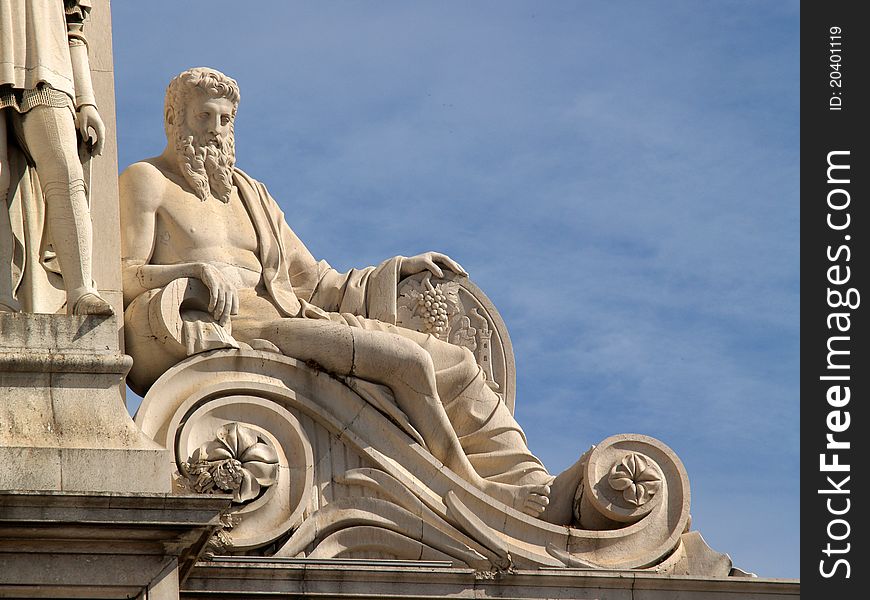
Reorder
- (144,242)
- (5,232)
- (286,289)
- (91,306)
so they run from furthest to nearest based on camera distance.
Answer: (286,289)
(144,242)
(5,232)
(91,306)

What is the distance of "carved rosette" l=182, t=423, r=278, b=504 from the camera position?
49.8 feet

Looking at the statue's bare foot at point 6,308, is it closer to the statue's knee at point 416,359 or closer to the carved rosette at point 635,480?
the statue's knee at point 416,359

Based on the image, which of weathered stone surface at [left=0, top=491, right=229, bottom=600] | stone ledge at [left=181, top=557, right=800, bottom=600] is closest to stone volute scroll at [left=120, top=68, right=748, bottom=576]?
stone ledge at [left=181, top=557, right=800, bottom=600]

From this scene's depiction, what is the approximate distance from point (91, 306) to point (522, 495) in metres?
3.39

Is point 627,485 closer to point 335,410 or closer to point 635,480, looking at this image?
point 635,480

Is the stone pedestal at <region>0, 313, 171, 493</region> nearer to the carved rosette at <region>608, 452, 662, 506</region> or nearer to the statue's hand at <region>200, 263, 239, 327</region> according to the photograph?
the statue's hand at <region>200, 263, 239, 327</region>

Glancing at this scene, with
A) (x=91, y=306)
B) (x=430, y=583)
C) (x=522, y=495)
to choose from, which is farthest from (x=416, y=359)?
(x=91, y=306)

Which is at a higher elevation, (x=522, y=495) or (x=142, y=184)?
(x=142, y=184)

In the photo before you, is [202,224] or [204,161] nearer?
[202,224]

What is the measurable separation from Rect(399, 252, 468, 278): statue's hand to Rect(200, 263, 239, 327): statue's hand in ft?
4.94

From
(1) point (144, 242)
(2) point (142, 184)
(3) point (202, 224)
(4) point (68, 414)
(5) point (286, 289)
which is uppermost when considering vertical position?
(2) point (142, 184)

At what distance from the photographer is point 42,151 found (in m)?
14.7

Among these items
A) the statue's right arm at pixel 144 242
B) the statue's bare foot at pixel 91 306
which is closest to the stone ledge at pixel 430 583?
the statue's bare foot at pixel 91 306
